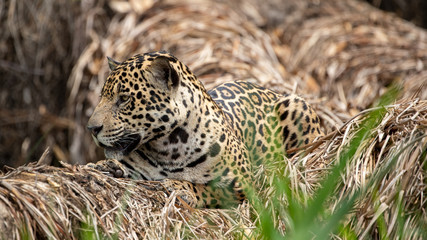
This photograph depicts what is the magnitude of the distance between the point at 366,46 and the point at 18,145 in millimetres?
6365

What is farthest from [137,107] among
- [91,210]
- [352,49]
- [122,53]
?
[352,49]

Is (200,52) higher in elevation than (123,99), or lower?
lower

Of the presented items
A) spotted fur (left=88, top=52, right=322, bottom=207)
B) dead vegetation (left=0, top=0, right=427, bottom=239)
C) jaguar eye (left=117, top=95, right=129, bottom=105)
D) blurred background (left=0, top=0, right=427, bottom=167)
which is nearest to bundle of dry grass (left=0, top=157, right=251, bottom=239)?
spotted fur (left=88, top=52, right=322, bottom=207)

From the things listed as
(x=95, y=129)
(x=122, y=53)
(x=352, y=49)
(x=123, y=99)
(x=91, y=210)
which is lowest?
(x=352, y=49)

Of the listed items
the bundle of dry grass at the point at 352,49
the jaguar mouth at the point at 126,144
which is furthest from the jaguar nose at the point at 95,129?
the bundle of dry grass at the point at 352,49

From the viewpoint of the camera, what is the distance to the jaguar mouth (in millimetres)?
6227

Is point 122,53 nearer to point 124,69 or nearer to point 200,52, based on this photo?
point 200,52

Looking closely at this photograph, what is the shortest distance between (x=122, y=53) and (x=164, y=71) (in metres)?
5.05

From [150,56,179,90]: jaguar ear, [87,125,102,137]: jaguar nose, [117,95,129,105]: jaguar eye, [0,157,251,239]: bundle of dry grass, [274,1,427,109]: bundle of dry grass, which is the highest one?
[150,56,179,90]: jaguar ear

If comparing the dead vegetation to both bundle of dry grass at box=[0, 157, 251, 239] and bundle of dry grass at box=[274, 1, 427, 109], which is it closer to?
bundle of dry grass at box=[274, 1, 427, 109]

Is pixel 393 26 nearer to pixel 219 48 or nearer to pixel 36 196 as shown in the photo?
pixel 219 48

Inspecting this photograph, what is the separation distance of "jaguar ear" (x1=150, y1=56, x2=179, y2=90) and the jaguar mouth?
54 cm

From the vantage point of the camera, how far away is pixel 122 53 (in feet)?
36.8

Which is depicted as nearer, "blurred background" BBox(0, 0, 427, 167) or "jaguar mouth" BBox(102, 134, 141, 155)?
"jaguar mouth" BBox(102, 134, 141, 155)
